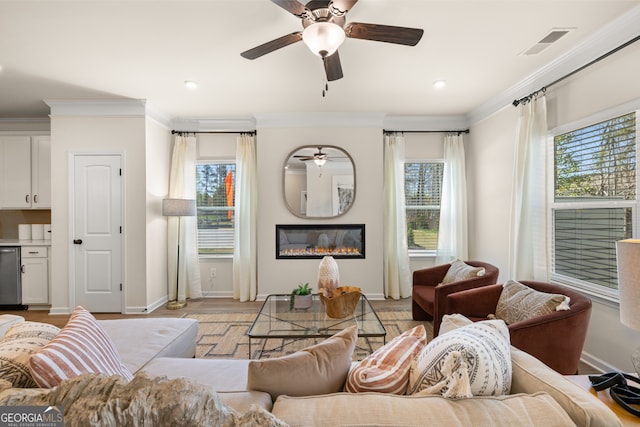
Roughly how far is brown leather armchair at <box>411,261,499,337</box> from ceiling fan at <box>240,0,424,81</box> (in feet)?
Answer: 6.83

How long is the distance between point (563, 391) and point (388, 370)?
20.8 inches

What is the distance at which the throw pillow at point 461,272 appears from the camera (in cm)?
321

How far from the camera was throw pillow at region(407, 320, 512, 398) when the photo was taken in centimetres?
101

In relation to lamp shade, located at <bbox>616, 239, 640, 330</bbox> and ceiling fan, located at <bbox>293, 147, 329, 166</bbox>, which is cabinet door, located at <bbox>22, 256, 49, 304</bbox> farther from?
lamp shade, located at <bbox>616, 239, 640, 330</bbox>

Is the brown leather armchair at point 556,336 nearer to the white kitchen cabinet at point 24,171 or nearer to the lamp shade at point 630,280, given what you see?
the lamp shade at point 630,280

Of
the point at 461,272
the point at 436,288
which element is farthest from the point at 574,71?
the point at 436,288

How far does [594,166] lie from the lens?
2.66 m

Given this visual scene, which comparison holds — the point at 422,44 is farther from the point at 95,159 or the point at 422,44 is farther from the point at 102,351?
the point at 95,159

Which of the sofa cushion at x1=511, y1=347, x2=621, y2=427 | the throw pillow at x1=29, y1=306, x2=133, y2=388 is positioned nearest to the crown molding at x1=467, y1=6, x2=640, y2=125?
the sofa cushion at x1=511, y1=347, x2=621, y2=427

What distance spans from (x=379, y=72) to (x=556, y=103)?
1.65 metres

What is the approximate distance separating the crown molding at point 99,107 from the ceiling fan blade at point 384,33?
9.78ft

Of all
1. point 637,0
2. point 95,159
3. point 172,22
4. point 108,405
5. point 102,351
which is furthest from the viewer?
point 95,159

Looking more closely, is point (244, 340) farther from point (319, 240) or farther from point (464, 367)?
point (464, 367)

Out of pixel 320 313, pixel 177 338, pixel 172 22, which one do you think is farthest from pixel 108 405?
pixel 172 22
